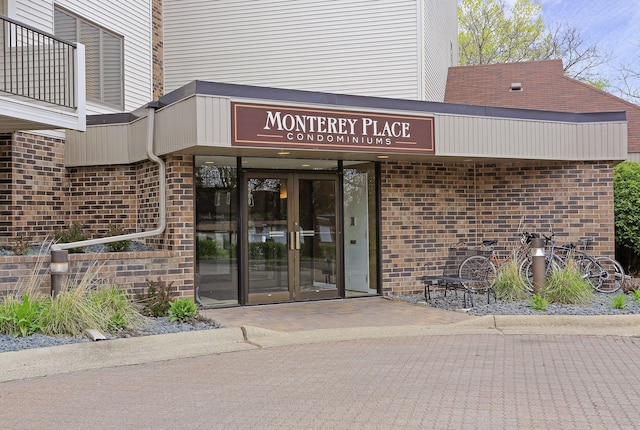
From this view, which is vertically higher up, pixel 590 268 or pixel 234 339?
pixel 590 268

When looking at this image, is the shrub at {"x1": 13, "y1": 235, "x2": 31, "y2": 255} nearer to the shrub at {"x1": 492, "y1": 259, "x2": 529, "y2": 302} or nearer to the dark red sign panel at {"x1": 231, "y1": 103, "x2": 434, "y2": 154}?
the dark red sign panel at {"x1": 231, "y1": 103, "x2": 434, "y2": 154}

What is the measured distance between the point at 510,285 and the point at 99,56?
9908 mm

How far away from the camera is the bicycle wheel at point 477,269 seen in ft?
40.1

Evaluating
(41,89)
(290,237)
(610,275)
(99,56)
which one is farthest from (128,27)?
(610,275)

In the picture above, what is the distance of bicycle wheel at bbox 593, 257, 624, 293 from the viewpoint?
12.1m

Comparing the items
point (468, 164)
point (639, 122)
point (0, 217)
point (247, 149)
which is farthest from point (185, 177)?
point (639, 122)

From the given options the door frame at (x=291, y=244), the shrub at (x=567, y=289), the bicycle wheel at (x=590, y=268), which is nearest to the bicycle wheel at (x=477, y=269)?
the shrub at (x=567, y=289)

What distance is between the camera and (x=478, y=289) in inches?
491

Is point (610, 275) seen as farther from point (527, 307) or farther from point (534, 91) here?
point (534, 91)

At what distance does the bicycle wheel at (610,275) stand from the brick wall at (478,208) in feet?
0.90

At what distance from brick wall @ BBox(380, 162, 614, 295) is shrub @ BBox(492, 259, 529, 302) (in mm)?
1660

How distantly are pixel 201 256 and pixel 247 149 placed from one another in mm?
2203

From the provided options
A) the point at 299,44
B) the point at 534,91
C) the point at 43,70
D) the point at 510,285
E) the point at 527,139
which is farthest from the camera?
the point at 534,91

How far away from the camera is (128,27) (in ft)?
48.3
